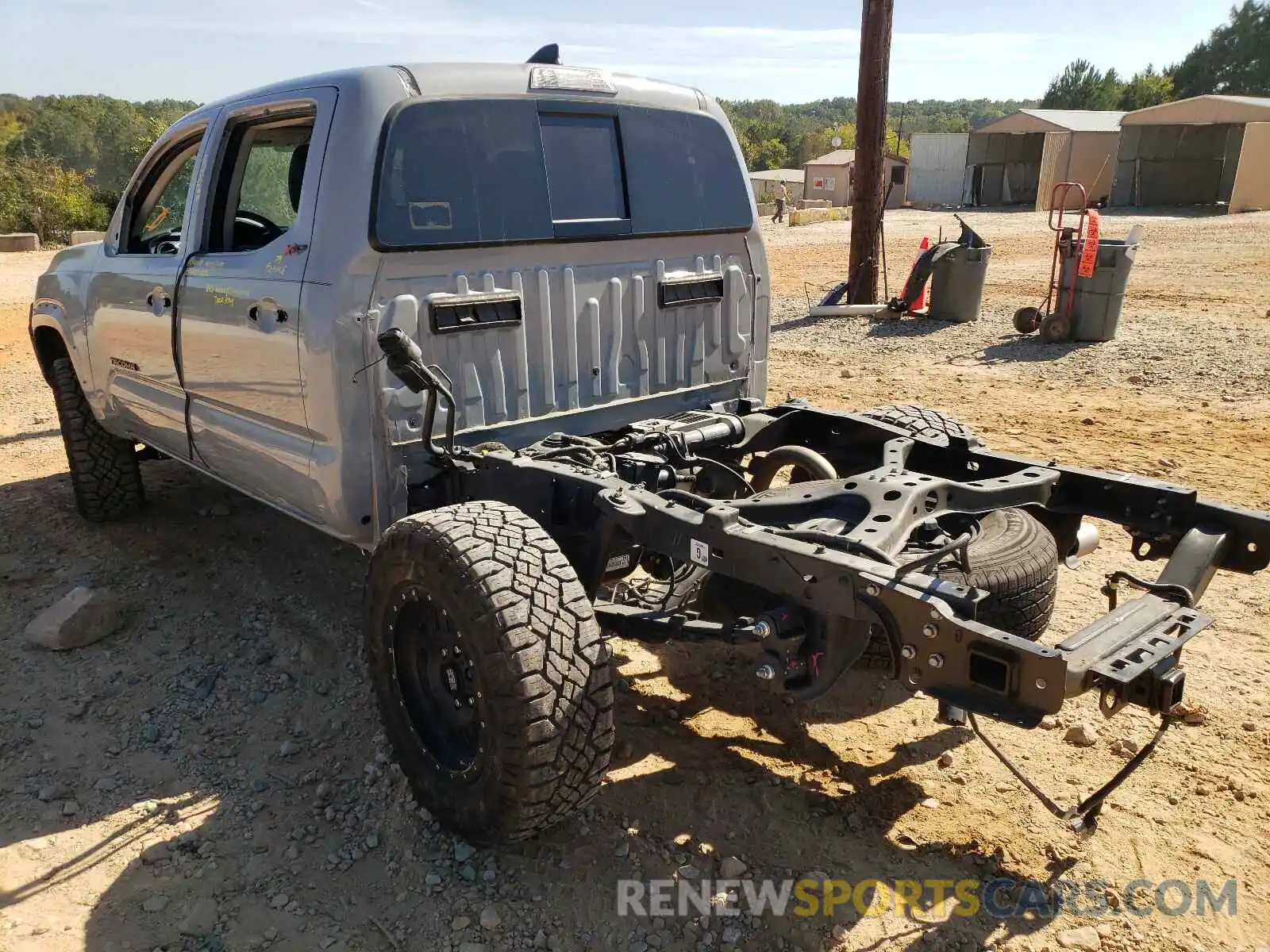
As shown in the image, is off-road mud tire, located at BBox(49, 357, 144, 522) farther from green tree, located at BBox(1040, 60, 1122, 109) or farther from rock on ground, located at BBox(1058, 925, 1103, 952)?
green tree, located at BBox(1040, 60, 1122, 109)

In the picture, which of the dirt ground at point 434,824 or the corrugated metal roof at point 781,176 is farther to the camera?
the corrugated metal roof at point 781,176

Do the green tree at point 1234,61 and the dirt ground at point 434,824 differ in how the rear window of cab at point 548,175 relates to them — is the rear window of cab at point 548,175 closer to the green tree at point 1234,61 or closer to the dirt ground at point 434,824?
the dirt ground at point 434,824

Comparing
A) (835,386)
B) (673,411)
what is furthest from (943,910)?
(835,386)

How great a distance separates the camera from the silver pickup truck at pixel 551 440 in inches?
113

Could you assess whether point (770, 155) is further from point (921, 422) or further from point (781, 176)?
point (921, 422)

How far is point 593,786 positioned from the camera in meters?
3.02

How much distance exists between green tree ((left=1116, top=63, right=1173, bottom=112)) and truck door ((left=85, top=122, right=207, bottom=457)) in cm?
7054

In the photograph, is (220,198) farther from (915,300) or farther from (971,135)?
(971,135)

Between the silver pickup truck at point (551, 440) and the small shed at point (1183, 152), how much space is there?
36.4 metres

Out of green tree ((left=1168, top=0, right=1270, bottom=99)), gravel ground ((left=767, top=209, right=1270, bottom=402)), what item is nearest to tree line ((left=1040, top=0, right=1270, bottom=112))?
green tree ((left=1168, top=0, right=1270, bottom=99))

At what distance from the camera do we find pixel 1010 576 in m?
3.33

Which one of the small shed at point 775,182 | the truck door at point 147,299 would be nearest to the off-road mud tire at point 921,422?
the truck door at point 147,299

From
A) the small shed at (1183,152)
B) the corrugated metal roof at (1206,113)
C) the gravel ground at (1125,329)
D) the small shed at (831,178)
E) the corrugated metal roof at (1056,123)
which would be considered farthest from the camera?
the small shed at (831,178)

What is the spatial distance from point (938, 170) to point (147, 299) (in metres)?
43.5
